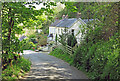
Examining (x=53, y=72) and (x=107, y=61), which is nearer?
(x=107, y=61)

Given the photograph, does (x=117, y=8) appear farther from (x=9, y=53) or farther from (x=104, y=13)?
(x=9, y=53)

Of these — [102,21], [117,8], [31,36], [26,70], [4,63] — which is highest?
[117,8]

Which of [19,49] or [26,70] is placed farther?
[26,70]

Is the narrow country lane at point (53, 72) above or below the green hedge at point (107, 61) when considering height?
below

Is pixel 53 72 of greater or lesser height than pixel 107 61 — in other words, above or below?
below

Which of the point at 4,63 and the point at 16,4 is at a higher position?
the point at 16,4

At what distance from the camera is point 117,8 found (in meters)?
8.75

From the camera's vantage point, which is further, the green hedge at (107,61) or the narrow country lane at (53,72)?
the narrow country lane at (53,72)

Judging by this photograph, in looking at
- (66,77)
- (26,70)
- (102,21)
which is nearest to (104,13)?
(102,21)

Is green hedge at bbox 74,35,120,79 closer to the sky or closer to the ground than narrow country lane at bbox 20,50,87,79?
closer to the sky

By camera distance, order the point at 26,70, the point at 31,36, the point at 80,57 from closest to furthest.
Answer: the point at 26,70 → the point at 80,57 → the point at 31,36

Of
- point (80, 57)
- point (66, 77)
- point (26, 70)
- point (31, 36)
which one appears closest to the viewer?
point (66, 77)

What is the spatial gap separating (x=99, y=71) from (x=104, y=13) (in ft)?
10.2

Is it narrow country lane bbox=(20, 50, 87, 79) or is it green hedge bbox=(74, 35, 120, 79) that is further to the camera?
narrow country lane bbox=(20, 50, 87, 79)
